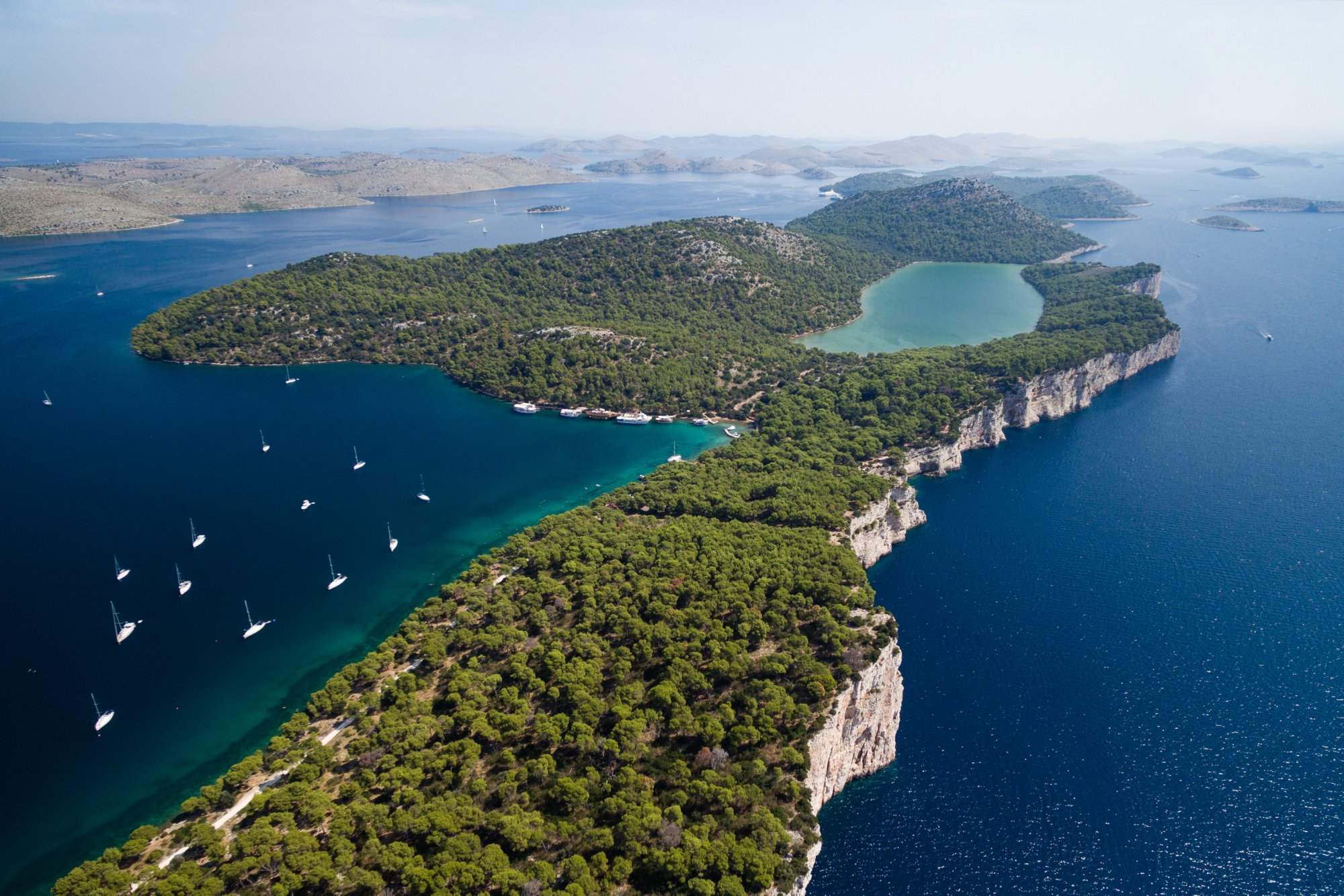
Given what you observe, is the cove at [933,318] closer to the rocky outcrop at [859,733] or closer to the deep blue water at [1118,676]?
the deep blue water at [1118,676]

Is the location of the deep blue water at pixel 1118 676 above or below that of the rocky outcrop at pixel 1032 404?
below

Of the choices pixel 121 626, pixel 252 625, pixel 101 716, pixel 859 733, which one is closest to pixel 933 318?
pixel 859 733

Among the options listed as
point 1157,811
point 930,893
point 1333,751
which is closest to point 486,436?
point 930,893

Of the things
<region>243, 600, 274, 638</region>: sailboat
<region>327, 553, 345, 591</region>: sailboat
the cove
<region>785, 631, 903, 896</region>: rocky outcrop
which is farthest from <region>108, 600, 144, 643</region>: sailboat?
the cove

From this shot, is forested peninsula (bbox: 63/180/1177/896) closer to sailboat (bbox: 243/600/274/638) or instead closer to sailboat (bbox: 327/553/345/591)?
sailboat (bbox: 327/553/345/591)

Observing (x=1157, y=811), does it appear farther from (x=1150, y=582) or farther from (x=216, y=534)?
(x=216, y=534)

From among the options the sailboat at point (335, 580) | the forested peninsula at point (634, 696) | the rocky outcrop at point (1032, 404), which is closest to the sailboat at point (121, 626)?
the sailboat at point (335, 580)

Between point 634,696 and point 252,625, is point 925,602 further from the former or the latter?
point 252,625
